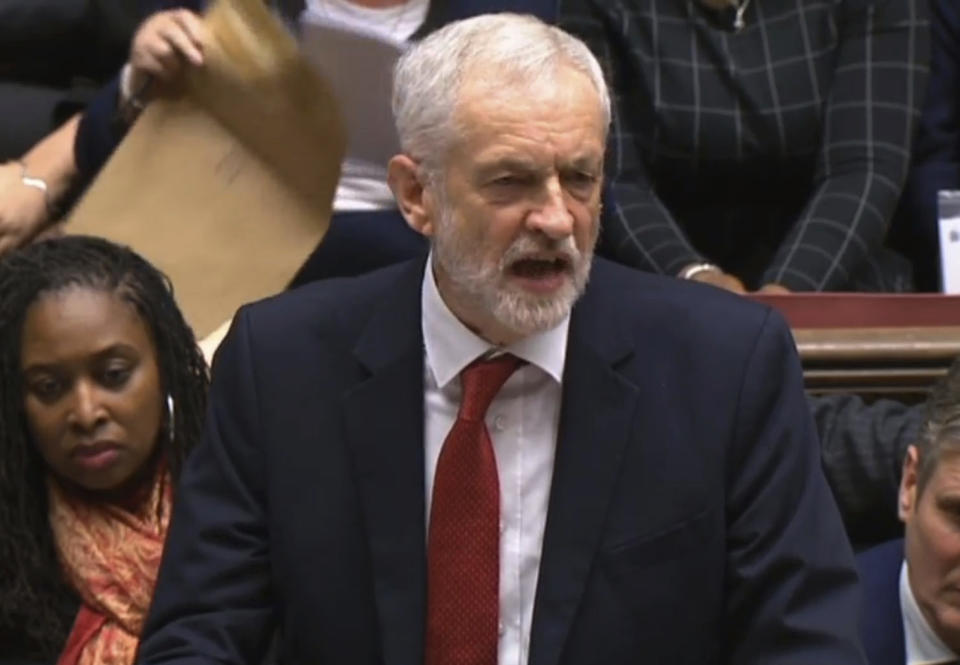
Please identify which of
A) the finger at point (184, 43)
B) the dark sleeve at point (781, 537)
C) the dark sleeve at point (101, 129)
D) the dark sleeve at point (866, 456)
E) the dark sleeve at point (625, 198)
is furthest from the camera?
the dark sleeve at point (625, 198)

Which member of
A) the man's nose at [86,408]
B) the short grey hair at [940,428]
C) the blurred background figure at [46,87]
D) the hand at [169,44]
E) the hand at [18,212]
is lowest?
the short grey hair at [940,428]

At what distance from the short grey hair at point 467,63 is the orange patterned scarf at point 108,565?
0.65 metres

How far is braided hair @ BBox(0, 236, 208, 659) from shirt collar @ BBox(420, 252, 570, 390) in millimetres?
541

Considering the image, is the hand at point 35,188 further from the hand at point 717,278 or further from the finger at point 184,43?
the hand at point 717,278

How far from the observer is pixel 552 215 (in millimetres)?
1504

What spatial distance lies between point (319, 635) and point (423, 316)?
0.87ft

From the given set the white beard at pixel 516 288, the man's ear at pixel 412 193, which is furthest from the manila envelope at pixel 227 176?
the white beard at pixel 516 288

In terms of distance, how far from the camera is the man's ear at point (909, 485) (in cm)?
198

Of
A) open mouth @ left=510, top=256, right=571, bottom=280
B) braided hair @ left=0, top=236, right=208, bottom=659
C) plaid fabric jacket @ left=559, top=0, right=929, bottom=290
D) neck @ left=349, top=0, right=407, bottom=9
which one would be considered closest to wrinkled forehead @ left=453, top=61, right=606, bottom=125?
open mouth @ left=510, top=256, right=571, bottom=280

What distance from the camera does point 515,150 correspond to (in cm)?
151

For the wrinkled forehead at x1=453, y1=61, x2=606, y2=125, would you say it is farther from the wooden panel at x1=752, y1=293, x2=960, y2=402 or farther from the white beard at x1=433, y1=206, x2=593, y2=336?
the wooden panel at x1=752, y1=293, x2=960, y2=402

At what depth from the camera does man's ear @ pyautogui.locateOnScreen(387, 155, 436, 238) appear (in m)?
1.60

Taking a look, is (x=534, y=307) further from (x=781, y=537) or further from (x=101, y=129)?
(x=101, y=129)

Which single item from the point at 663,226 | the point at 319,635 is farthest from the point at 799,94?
the point at 319,635
